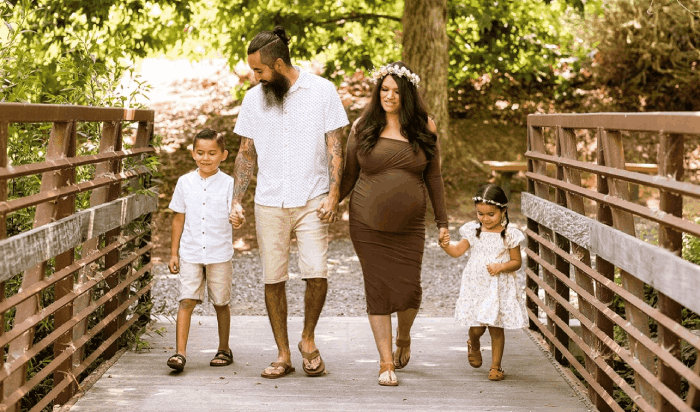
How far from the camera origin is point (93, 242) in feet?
17.7

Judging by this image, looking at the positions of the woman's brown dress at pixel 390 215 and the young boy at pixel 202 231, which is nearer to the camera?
the woman's brown dress at pixel 390 215

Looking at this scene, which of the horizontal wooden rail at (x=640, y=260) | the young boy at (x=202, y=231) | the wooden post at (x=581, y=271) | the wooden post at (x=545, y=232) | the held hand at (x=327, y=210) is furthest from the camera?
the wooden post at (x=545, y=232)

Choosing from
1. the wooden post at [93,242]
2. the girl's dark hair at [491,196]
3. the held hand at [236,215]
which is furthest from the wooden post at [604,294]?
the wooden post at [93,242]

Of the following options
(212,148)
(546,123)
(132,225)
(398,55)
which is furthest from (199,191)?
(398,55)

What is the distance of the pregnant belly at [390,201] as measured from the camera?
18.4ft

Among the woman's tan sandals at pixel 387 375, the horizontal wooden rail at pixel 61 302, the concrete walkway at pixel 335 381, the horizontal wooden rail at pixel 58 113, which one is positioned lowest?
the concrete walkway at pixel 335 381

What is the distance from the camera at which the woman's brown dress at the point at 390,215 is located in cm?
561

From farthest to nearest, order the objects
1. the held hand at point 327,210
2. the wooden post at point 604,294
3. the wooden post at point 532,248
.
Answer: the wooden post at point 532,248, the held hand at point 327,210, the wooden post at point 604,294

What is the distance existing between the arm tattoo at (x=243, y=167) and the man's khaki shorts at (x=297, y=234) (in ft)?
0.50

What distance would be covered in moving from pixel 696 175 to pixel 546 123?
1324 cm

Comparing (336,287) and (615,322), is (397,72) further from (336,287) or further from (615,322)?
(336,287)

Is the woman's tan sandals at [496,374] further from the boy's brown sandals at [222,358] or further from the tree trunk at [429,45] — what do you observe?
the tree trunk at [429,45]

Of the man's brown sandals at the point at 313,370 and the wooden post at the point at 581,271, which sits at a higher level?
the wooden post at the point at 581,271

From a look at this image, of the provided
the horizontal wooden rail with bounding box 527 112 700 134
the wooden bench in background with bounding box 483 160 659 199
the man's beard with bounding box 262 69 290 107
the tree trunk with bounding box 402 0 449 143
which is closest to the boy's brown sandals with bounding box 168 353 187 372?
→ the man's beard with bounding box 262 69 290 107
